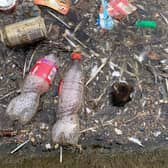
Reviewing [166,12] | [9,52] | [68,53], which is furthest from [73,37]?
[166,12]

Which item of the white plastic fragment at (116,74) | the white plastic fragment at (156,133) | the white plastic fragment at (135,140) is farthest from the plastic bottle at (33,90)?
the white plastic fragment at (156,133)

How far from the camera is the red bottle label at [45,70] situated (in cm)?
393

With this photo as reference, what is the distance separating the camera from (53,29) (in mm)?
4227

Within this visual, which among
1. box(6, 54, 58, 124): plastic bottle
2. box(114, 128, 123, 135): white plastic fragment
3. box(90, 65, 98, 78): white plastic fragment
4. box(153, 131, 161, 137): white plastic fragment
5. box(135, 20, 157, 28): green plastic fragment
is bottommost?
box(153, 131, 161, 137): white plastic fragment

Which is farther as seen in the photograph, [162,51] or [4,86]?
[162,51]

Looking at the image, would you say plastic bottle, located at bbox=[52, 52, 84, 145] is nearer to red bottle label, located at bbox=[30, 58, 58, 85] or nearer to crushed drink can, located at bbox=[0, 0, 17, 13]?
red bottle label, located at bbox=[30, 58, 58, 85]

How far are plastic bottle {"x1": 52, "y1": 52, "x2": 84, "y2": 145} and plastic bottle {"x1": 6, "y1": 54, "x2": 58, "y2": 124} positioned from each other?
109 millimetres

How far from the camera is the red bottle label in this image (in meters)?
3.93

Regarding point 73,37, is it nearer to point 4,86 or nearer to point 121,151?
point 4,86

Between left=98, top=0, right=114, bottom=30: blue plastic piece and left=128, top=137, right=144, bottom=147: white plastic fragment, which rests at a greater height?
left=98, top=0, right=114, bottom=30: blue plastic piece

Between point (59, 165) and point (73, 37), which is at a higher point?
point (73, 37)

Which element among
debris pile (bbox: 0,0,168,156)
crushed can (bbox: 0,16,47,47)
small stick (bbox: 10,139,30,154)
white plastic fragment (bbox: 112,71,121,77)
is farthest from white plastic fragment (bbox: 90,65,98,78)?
small stick (bbox: 10,139,30,154)

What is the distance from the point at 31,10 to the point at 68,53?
0.42m

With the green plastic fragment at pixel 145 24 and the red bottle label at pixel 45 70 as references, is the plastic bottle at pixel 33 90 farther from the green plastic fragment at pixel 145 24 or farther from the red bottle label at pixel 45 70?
the green plastic fragment at pixel 145 24
